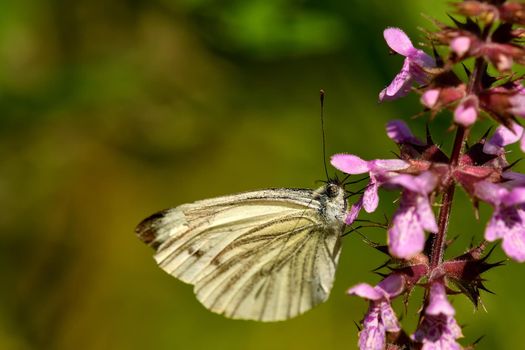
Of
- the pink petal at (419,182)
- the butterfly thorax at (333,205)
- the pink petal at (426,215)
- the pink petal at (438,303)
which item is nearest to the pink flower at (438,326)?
the pink petal at (438,303)

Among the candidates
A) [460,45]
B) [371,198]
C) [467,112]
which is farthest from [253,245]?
[460,45]

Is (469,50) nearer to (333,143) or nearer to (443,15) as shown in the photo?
(443,15)

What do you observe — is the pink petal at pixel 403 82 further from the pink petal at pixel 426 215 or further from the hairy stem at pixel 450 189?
the pink petal at pixel 426 215

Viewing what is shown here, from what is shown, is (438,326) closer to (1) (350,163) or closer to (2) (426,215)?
(2) (426,215)

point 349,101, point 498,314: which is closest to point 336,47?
point 349,101

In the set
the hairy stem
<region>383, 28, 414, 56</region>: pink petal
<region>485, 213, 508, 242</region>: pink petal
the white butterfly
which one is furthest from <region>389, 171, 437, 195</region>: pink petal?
the white butterfly

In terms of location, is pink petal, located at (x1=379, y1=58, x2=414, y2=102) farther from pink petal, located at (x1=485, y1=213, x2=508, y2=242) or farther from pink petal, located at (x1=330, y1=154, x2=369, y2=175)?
pink petal, located at (x1=485, y1=213, x2=508, y2=242)

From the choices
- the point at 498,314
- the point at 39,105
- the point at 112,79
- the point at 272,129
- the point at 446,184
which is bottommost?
the point at 446,184
